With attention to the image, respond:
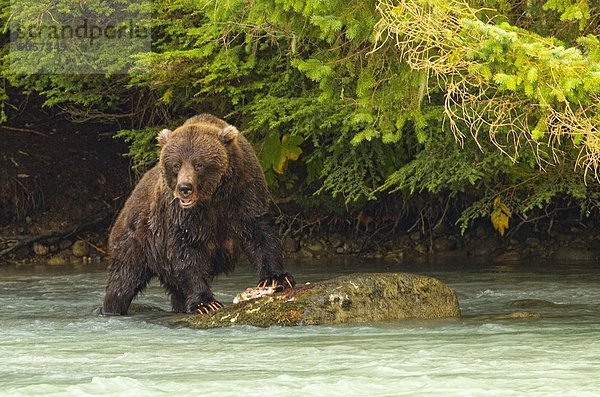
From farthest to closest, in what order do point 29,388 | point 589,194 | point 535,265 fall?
point 535,265, point 589,194, point 29,388

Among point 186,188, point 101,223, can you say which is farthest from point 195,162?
point 101,223

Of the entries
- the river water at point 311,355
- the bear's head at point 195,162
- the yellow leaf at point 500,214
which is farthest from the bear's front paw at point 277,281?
the yellow leaf at point 500,214

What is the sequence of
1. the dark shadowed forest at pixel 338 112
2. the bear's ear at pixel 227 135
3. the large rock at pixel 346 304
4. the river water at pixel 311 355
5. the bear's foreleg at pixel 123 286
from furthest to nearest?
the bear's foreleg at pixel 123 286, the bear's ear at pixel 227 135, the large rock at pixel 346 304, the dark shadowed forest at pixel 338 112, the river water at pixel 311 355

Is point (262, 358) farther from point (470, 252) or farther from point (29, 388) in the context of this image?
point (470, 252)

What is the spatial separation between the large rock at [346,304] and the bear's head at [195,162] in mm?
912

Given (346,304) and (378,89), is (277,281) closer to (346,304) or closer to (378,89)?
(346,304)

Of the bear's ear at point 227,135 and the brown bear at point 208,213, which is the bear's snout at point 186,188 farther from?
the bear's ear at point 227,135

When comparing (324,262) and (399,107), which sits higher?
(399,107)

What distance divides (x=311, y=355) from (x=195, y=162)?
2.41m

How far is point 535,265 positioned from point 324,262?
2642 mm

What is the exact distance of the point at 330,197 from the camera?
1447cm

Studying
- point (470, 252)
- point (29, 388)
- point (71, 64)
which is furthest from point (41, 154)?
point (29, 388)

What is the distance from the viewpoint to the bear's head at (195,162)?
8.93 m

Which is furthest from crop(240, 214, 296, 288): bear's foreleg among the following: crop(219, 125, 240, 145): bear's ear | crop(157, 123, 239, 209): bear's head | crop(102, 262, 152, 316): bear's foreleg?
crop(102, 262, 152, 316): bear's foreleg
